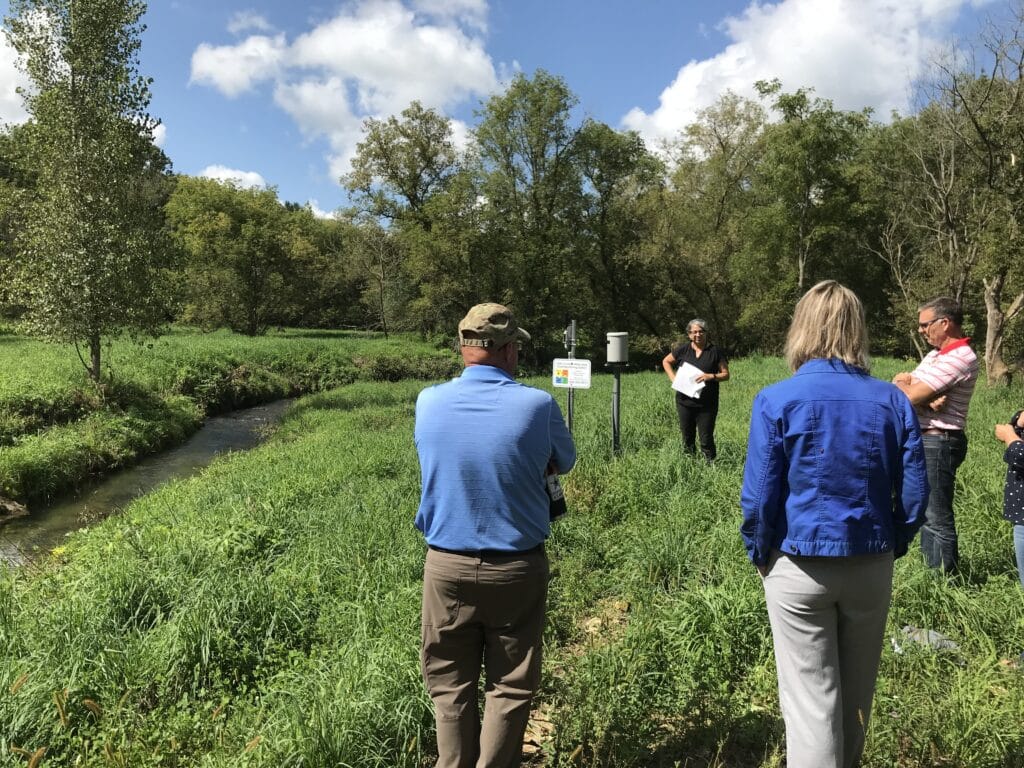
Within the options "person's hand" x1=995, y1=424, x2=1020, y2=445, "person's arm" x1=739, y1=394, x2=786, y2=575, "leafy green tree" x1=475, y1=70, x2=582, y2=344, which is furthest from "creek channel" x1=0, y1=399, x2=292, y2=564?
"leafy green tree" x1=475, y1=70, x2=582, y2=344

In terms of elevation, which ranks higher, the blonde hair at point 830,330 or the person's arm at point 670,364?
the blonde hair at point 830,330

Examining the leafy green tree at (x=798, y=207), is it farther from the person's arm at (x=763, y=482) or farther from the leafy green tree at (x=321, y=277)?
the person's arm at (x=763, y=482)

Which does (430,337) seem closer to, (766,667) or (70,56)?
(70,56)

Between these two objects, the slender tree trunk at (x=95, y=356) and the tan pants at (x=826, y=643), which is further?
the slender tree trunk at (x=95, y=356)

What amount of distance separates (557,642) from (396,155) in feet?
105

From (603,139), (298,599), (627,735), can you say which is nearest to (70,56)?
(298,599)

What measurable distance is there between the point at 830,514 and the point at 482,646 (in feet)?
4.56

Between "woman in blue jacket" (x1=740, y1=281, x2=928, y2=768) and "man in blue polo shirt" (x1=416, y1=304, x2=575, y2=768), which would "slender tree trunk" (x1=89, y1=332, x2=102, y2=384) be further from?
"woman in blue jacket" (x1=740, y1=281, x2=928, y2=768)

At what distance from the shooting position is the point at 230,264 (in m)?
33.4

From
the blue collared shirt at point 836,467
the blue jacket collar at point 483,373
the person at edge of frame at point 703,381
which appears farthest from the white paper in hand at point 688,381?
the blue jacket collar at point 483,373

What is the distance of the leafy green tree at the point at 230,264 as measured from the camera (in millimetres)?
32906

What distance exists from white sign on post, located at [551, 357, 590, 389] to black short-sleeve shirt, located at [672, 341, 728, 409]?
3.35 feet

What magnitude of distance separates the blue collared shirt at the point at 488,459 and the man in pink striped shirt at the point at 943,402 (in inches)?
113

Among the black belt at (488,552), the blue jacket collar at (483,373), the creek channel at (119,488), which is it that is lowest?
the creek channel at (119,488)
